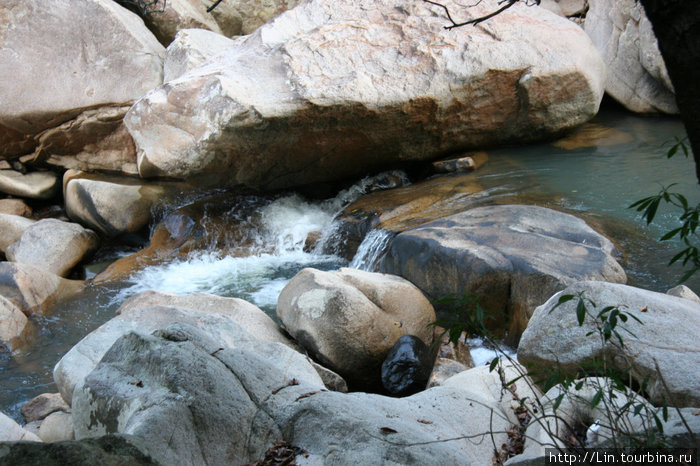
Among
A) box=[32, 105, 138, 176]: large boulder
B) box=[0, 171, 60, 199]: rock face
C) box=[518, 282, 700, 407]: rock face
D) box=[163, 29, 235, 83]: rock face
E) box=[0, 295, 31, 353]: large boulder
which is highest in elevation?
box=[163, 29, 235, 83]: rock face

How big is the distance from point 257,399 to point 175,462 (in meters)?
0.55

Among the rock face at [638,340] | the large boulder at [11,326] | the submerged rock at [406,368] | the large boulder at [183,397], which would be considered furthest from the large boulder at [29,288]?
the rock face at [638,340]

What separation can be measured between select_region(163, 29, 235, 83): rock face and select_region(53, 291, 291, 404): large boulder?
224 inches

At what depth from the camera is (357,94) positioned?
803cm

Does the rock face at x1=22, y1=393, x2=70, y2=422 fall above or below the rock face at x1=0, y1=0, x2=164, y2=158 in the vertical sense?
below

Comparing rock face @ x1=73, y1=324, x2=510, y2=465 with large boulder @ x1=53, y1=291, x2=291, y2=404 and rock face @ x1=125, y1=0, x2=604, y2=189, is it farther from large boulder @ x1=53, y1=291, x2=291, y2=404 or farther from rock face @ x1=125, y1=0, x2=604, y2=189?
rock face @ x1=125, y1=0, x2=604, y2=189

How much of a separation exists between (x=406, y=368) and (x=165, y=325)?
203 centimetres

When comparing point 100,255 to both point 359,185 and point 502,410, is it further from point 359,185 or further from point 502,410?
point 502,410

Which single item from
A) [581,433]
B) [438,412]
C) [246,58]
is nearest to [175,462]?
[438,412]

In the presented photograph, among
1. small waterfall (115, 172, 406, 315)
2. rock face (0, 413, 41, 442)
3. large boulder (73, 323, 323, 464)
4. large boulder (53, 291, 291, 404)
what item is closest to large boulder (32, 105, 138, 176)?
small waterfall (115, 172, 406, 315)

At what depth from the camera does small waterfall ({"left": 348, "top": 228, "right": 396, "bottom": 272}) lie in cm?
693

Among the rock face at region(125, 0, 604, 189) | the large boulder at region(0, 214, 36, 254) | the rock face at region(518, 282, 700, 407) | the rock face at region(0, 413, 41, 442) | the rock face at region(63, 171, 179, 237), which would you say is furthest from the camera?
the rock face at region(63, 171, 179, 237)

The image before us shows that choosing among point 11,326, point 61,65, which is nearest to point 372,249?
Result: point 11,326

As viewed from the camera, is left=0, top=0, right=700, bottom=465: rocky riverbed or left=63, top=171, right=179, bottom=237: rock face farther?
left=63, top=171, right=179, bottom=237: rock face
